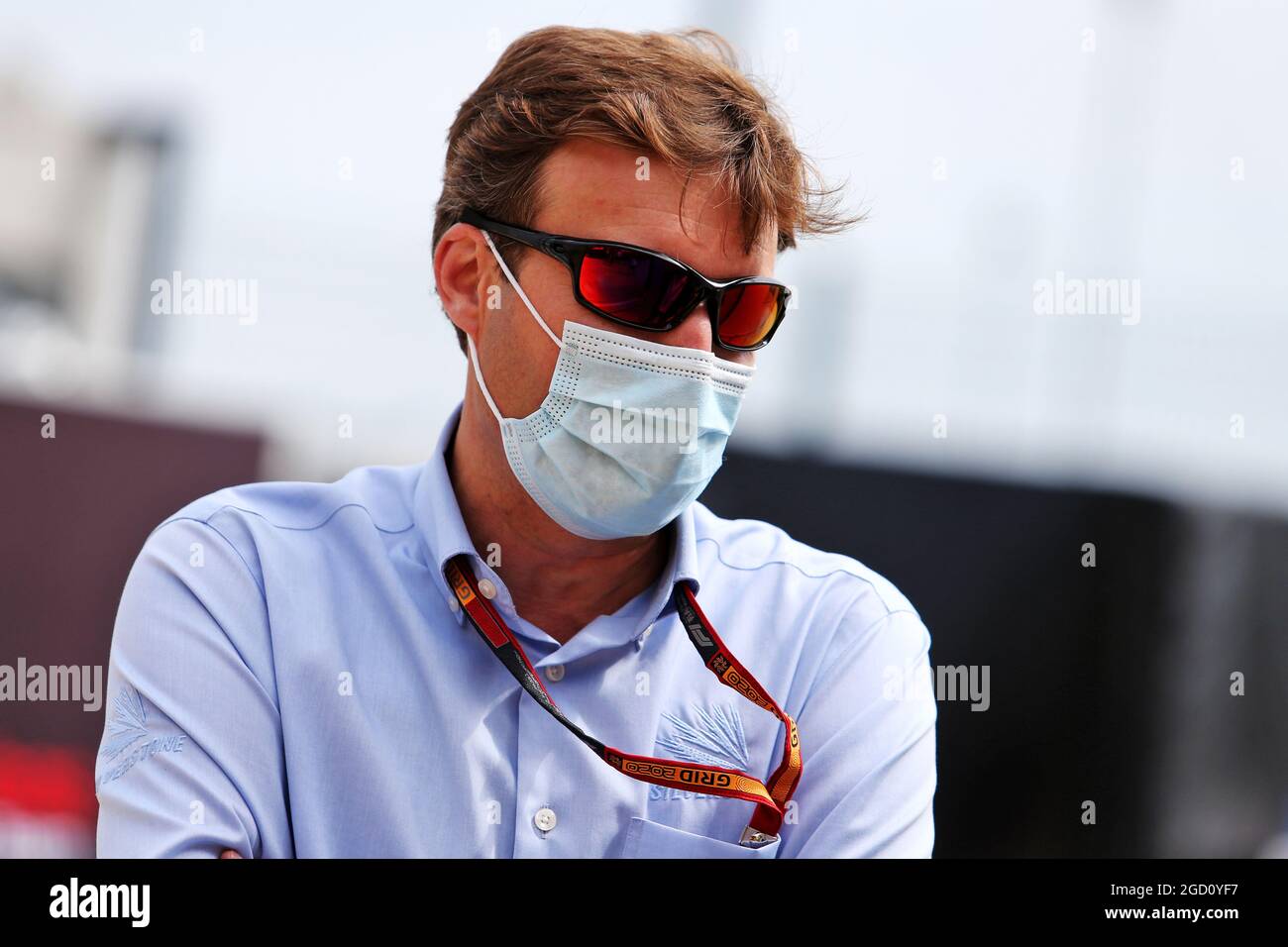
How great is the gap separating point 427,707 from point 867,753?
2.79ft

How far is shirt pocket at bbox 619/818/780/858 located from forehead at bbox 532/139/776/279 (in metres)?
1.06

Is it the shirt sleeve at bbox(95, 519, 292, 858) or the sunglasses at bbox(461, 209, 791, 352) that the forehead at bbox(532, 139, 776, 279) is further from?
the shirt sleeve at bbox(95, 519, 292, 858)

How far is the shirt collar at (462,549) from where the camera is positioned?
2193 millimetres

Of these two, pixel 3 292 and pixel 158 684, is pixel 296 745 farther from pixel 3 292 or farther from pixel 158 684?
pixel 3 292

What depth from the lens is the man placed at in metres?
2.00

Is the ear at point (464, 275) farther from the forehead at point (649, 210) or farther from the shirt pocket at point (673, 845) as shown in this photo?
the shirt pocket at point (673, 845)

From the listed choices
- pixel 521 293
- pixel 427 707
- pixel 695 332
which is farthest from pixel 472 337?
pixel 427 707

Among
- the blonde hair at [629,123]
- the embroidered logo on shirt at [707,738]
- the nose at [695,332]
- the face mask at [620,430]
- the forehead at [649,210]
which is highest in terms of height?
the blonde hair at [629,123]

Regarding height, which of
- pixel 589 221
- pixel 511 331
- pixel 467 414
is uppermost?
pixel 589 221

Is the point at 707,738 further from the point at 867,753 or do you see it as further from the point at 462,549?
the point at 462,549

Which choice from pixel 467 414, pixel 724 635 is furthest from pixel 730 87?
pixel 724 635

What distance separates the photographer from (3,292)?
5203mm

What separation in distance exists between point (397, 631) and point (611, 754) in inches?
19.1

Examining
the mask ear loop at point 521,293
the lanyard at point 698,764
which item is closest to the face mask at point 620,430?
the mask ear loop at point 521,293
